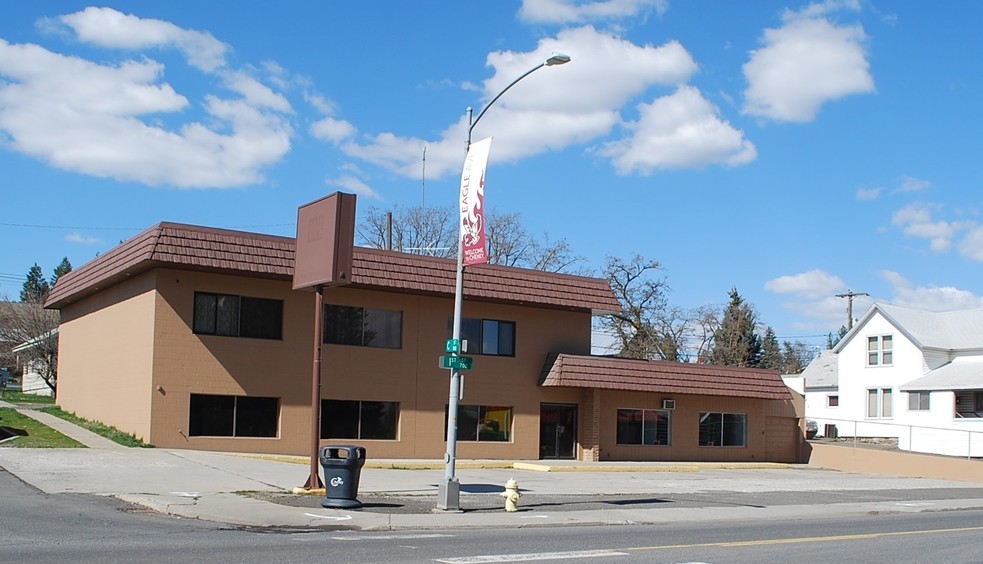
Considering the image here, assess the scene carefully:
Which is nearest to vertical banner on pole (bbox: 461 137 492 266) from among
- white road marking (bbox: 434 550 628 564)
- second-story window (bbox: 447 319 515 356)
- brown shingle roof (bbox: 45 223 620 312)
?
white road marking (bbox: 434 550 628 564)

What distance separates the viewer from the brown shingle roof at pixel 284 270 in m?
27.0

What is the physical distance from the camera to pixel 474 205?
60.1 feet

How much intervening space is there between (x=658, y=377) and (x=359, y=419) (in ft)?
37.0

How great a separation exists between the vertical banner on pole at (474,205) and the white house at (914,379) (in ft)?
101

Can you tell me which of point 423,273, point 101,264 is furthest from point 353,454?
point 101,264

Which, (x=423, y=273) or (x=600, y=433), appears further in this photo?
(x=600, y=433)

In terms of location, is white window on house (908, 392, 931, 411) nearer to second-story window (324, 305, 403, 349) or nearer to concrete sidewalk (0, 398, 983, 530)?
concrete sidewalk (0, 398, 983, 530)

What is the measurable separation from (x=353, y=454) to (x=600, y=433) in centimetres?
1920

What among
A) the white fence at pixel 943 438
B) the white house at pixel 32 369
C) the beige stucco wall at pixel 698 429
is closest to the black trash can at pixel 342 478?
the beige stucco wall at pixel 698 429

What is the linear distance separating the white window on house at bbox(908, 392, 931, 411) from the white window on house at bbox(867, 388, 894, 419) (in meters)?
2.10

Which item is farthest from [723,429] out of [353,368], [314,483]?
[314,483]

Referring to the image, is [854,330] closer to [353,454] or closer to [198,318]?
[198,318]

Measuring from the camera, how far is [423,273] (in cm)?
3122

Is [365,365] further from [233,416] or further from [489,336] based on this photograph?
[489,336]
